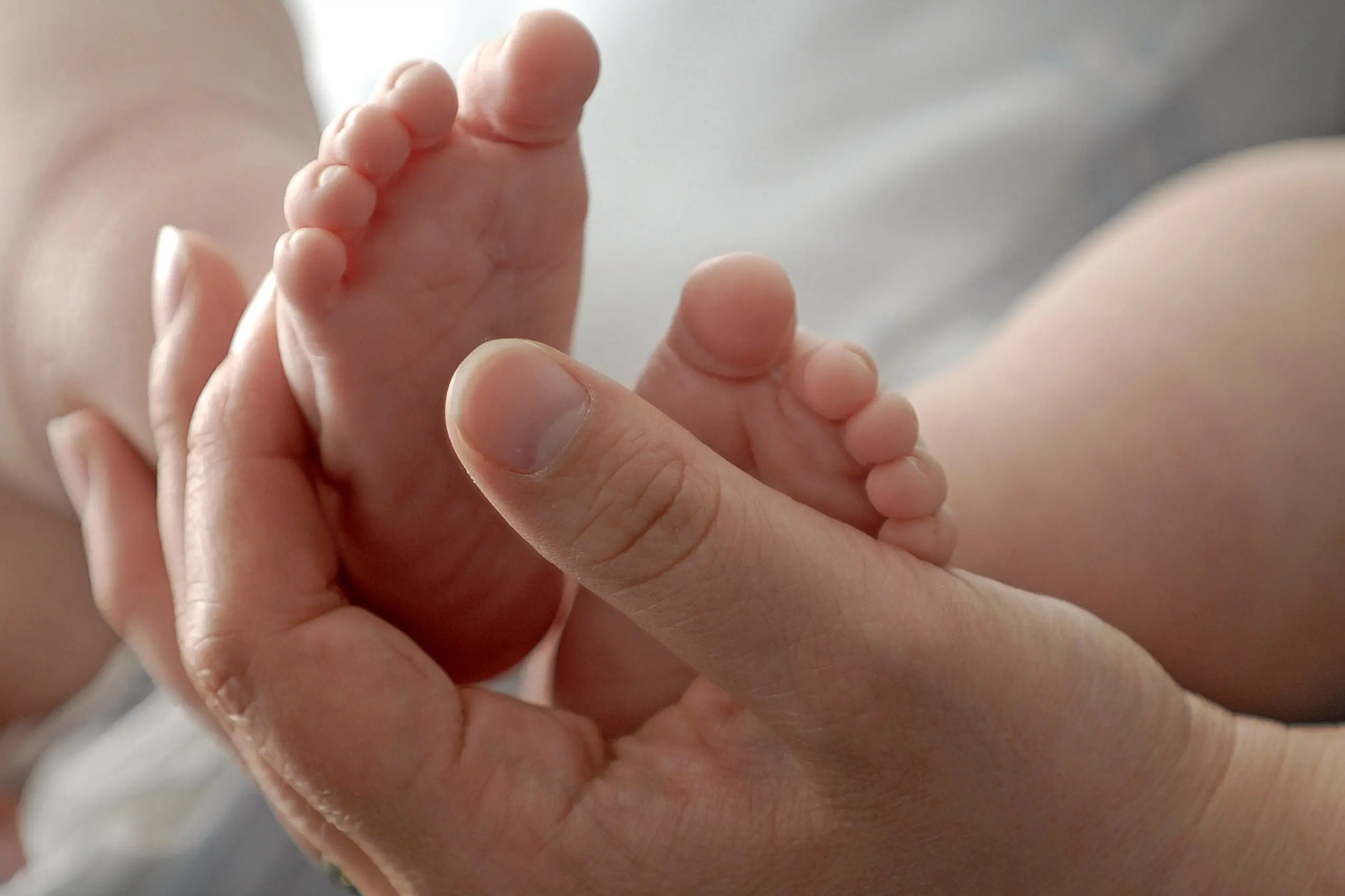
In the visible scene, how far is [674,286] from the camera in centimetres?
94

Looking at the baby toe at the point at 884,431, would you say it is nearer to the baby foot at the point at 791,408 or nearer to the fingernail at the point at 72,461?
the baby foot at the point at 791,408

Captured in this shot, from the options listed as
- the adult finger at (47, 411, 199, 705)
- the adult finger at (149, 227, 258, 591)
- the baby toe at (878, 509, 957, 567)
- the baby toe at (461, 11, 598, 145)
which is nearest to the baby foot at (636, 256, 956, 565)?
the baby toe at (878, 509, 957, 567)

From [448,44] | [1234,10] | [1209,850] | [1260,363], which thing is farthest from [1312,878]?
[448,44]

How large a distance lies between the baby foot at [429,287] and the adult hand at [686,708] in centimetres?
4

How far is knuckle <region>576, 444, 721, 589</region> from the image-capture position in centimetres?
38

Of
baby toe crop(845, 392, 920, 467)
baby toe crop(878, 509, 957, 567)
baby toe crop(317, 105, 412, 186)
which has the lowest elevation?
baby toe crop(878, 509, 957, 567)

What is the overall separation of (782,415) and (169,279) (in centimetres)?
37

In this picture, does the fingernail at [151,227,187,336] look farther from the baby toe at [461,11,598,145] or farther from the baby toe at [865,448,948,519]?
the baby toe at [865,448,948,519]

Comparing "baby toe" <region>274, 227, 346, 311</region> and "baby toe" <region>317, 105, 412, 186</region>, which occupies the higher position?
"baby toe" <region>317, 105, 412, 186</region>

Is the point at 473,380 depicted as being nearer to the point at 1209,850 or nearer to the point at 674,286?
the point at 1209,850

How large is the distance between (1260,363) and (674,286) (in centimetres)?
46

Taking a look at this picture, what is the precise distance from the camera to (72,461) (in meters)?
0.71

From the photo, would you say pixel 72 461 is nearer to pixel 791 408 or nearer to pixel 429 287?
pixel 429 287

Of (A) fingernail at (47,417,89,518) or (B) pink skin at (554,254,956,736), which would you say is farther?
(A) fingernail at (47,417,89,518)
